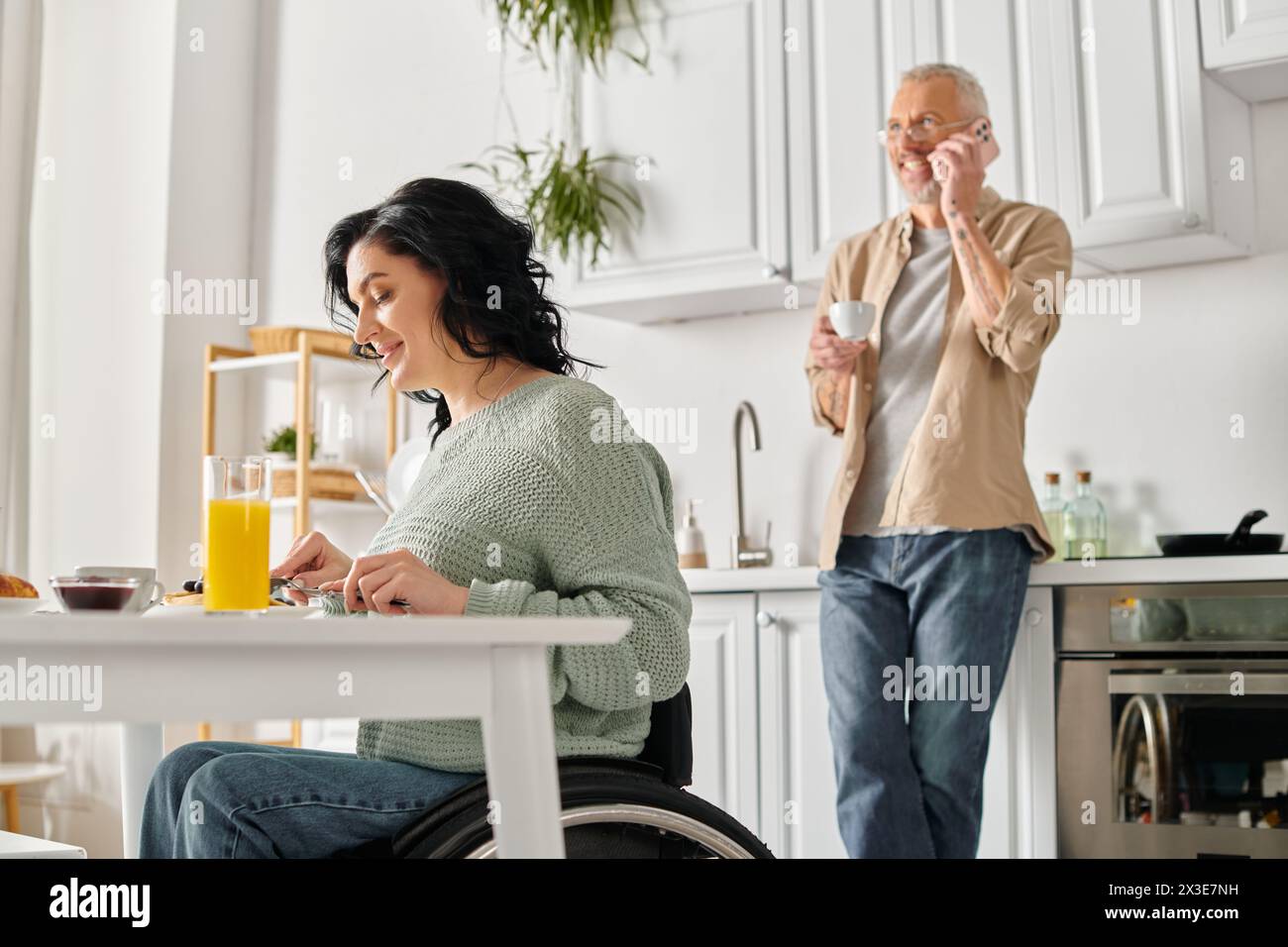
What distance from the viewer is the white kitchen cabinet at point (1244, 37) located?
2.63m

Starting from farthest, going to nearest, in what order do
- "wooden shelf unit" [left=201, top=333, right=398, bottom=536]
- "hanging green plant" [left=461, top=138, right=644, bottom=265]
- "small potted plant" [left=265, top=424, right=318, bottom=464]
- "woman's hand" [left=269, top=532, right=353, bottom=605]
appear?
"small potted plant" [left=265, top=424, right=318, bottom=464] → "wooden shelf unit" [left=201, top=333, right=398, bottom=536] → "hanging green plant" [left=461, top=138, right=644, bottom=265] → "woman's hand" [left=269, top=532, right=353, bottom=605]

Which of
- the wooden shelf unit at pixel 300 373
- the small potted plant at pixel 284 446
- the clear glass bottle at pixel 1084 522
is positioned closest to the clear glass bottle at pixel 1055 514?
the clear glass bottle at pixel 1084 522

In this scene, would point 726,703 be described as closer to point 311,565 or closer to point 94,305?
point 311,565

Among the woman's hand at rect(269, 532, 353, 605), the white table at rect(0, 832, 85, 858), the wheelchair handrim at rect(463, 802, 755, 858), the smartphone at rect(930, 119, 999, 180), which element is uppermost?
the smartphone at rect(930, 119, 999, 180)

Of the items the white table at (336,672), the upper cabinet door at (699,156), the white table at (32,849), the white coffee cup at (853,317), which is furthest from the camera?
the upper cabinet door at (699,156)

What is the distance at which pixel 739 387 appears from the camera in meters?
3.57

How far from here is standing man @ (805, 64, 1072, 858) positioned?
2.45m

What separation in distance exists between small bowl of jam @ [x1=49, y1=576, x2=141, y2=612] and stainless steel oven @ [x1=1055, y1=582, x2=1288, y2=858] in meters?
1.96

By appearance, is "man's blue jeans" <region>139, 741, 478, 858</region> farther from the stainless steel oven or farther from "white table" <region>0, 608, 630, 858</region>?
the stainless steel oven

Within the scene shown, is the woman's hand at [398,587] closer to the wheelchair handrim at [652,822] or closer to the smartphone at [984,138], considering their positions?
the wheelchair handrim at [652,822]

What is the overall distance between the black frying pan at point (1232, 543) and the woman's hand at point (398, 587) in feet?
5.90

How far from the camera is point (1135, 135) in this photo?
8.96 ft

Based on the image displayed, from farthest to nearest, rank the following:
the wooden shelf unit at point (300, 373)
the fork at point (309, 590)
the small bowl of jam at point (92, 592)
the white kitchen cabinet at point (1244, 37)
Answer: the wooden shelf unit at point (300, 373), the white kitchen cabinet at point (1244, 37), the fork at point (309, 590), the small bowl of jam at point (92, 592)

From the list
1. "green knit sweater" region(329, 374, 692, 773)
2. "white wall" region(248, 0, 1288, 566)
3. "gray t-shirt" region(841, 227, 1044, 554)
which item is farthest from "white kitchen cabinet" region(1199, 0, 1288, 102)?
"green knit sweater" region(329, 374, 692, 773)
